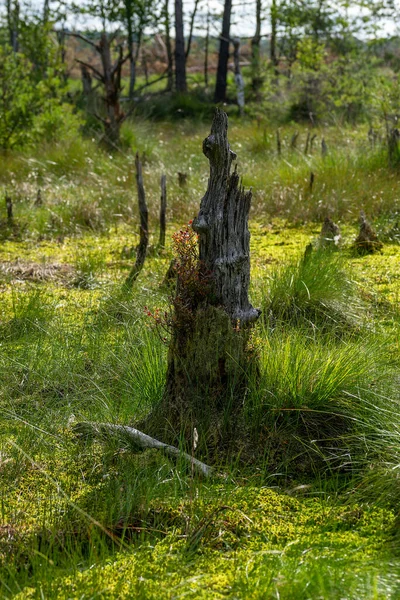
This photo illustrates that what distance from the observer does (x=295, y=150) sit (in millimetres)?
10070

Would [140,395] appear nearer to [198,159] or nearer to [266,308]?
[266,308]

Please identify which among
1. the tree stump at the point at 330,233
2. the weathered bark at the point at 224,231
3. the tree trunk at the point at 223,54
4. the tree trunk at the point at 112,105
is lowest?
the tree stump at the point at 330,233

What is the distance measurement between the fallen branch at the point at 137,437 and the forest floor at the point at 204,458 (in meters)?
0.04

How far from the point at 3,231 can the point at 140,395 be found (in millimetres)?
4501

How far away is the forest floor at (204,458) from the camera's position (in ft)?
7.12

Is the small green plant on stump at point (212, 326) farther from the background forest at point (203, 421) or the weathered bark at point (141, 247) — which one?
the weathered bark at point (141, 247)

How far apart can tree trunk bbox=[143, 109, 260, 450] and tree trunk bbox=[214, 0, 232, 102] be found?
57.1 ft

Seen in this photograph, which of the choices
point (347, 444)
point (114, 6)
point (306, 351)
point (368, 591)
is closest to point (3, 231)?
point (306, 351)

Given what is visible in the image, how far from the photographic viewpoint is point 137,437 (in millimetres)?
2961

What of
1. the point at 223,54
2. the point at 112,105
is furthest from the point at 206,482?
the point at 223,54

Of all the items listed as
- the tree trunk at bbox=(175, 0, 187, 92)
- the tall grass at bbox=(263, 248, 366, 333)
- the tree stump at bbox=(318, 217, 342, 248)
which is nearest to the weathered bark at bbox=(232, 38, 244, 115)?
the tree trunk at bbox=(175, 0, 187, 92)

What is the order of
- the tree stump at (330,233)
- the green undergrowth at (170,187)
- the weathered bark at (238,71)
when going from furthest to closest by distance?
1. the weathered bark at (238,71)
2. the green undergrowth at (170,187)
3. the tree stump at (330,233)

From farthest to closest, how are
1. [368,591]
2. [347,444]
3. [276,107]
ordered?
[276,107], [347,444], [368,591]

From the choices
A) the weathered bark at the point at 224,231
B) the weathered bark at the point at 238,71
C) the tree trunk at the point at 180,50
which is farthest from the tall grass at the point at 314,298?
the tree trunk at the point at 180,50
